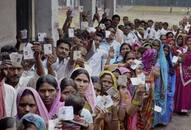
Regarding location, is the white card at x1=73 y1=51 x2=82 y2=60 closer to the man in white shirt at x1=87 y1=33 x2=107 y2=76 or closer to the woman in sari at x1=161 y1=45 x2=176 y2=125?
the man in white shirt at x1=87 y1=33 x2=107 y2=76

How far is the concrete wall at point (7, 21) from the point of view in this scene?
861 cm

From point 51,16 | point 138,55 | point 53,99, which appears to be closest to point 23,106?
point 53,99

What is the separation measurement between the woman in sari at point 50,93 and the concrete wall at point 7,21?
16.1 feet

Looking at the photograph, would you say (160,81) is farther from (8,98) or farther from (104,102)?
(8,98)

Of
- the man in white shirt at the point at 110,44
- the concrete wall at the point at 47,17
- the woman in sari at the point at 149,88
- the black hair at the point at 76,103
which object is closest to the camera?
the black hair at the point at 76,103

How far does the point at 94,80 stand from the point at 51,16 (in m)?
4.92

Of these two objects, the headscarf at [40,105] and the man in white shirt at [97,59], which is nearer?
the headscarf at [40,105]

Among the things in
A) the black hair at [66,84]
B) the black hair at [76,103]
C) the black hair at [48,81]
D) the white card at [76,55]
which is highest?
the white card at [76,55]

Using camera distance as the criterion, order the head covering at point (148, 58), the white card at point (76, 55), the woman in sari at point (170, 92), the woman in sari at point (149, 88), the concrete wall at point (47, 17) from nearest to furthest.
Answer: the white card at point (76, 55), the woman in sari at point (149, 88), the head covering at point (148, 58), the woman in sari at point (170, 92), the concrete wall at point (47, 17)

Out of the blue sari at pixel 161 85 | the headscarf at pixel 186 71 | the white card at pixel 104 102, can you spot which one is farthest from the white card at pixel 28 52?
the headscarf at pixel 186 71

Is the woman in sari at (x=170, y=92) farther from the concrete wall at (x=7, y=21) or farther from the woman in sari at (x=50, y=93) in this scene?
the woman in sari at (x=50, y=93)

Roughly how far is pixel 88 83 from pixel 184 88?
4.88 metres

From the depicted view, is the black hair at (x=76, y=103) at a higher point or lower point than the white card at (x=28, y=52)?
lower

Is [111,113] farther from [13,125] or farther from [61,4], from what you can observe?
[61,4]
